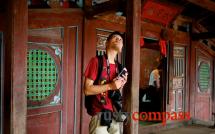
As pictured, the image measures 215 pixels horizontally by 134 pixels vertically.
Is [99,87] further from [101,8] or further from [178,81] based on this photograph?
[178,81]

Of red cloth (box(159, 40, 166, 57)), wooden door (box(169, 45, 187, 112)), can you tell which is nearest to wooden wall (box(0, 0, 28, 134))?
red cloth (box(159, 40, 166, 57))

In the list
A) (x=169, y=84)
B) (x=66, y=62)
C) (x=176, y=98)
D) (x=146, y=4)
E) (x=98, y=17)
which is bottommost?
(x=176, y=98)

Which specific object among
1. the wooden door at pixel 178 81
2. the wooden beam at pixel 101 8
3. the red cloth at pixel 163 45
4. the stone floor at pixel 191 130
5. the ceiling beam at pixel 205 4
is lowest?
the stone floor at pixel 191 130

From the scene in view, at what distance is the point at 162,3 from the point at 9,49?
392cm

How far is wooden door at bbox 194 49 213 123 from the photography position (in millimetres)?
7141

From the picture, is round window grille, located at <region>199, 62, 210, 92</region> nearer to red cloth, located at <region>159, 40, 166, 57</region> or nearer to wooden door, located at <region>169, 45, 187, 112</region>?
wooden door, located at <region>169, 45, 187, 112</region>

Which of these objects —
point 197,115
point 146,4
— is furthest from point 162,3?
point 197,115

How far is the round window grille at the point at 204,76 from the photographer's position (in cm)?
729

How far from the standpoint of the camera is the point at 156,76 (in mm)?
7641

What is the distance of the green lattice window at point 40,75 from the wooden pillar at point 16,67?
1.36m

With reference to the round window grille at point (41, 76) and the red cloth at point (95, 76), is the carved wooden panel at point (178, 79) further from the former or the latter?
the red cloth at point (95, 76)

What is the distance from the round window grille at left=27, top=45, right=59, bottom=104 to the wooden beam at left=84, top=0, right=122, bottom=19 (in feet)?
3.25

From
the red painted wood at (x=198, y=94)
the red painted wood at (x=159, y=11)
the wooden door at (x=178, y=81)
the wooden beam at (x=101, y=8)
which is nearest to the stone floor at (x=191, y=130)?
the wooden door at (x=178, y=81)

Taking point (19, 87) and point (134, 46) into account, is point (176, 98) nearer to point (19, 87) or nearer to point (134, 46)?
point (134, 46)
